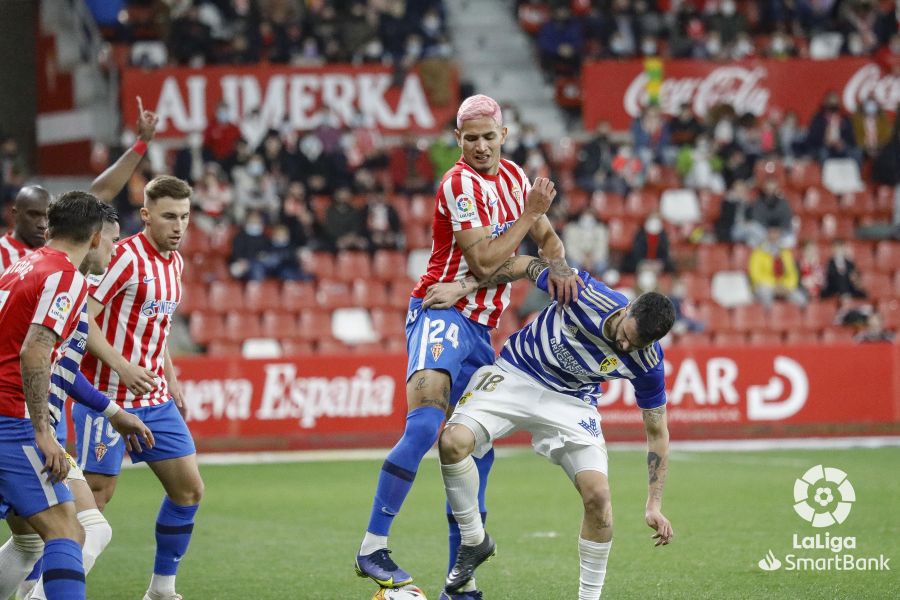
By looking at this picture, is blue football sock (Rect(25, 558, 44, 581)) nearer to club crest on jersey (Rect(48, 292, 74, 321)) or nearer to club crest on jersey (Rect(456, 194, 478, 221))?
club crest on jersey (Rect(48, 292, 74, 321))

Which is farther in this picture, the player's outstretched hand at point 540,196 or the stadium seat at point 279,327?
the stadium seat at point 279,327

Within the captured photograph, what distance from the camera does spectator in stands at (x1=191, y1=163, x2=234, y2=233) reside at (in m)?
20.2

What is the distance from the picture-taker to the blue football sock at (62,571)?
568 centimetres

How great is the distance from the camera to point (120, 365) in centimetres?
695

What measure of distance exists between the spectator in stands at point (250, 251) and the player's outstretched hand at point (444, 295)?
12.7 meters

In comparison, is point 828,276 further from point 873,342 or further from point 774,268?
point 873,342

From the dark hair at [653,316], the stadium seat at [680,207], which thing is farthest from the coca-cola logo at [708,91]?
the dark hair at [653,316]

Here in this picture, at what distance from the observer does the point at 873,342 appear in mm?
17969

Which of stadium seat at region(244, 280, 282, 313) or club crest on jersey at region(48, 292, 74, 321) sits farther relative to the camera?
stadium seat at region(244, 280, 282, 313)

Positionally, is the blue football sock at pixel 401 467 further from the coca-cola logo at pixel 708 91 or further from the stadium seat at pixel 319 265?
the coca-cola logo at pixel 708 91

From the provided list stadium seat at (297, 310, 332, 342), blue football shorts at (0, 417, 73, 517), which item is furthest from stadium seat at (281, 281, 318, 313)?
blue football shorts at (0, 417, 73, 517)

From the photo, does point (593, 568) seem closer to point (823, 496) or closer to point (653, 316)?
point (653, 316)

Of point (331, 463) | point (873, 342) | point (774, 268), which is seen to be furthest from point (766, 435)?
point (331, 463)

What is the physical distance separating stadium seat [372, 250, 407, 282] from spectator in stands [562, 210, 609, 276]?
8.50 ft
